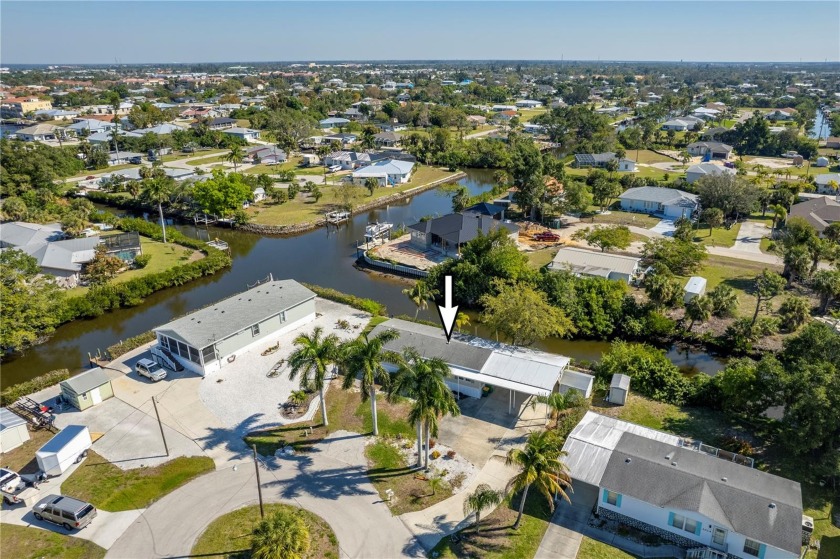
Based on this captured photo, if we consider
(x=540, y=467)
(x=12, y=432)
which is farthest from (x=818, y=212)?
(x=12, y=432)

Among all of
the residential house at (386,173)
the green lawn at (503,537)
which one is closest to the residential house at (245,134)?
the residential house at (386,173)

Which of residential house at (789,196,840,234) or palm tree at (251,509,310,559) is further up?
residential house at (789,196,840,234)

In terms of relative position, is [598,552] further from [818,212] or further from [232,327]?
[818,212]

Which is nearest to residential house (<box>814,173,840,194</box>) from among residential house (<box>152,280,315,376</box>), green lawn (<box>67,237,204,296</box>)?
residential house (<box>152,280,315,376</box>)

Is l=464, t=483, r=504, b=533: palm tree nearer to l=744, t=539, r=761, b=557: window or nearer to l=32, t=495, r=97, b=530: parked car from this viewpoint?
l=744, t=539, r=761, b=557: window

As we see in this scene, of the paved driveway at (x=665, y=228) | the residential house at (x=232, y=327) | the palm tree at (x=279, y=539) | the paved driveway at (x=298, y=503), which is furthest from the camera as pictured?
the paved driveway at (x=665, y=228)

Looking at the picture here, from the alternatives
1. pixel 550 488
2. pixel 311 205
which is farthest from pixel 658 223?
pixel 550 488

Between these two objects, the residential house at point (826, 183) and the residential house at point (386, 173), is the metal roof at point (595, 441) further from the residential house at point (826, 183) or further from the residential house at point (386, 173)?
the residential house at point (826, 183)
